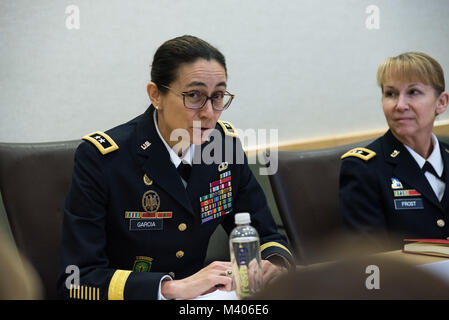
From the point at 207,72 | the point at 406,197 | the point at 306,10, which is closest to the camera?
the point at 207,72

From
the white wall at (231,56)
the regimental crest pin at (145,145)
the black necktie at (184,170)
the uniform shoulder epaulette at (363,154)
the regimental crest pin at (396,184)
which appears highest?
the white wall at (231,56)

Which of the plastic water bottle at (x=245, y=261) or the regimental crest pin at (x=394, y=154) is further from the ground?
the regimental crest pin at (x=394, y=154)

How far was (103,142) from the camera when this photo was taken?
4.70ft

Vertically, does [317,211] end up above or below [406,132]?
below

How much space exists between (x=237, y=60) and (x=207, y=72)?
1007 mm

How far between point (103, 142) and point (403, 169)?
42.6 inches

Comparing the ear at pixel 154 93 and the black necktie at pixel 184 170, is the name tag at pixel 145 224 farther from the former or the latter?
the ear at pixel 154 93

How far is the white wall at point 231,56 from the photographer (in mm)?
2100

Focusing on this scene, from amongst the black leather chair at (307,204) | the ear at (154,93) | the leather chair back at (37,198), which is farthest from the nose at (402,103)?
the leather chair back at (37,198)

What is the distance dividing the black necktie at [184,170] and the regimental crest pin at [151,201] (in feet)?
0.42
